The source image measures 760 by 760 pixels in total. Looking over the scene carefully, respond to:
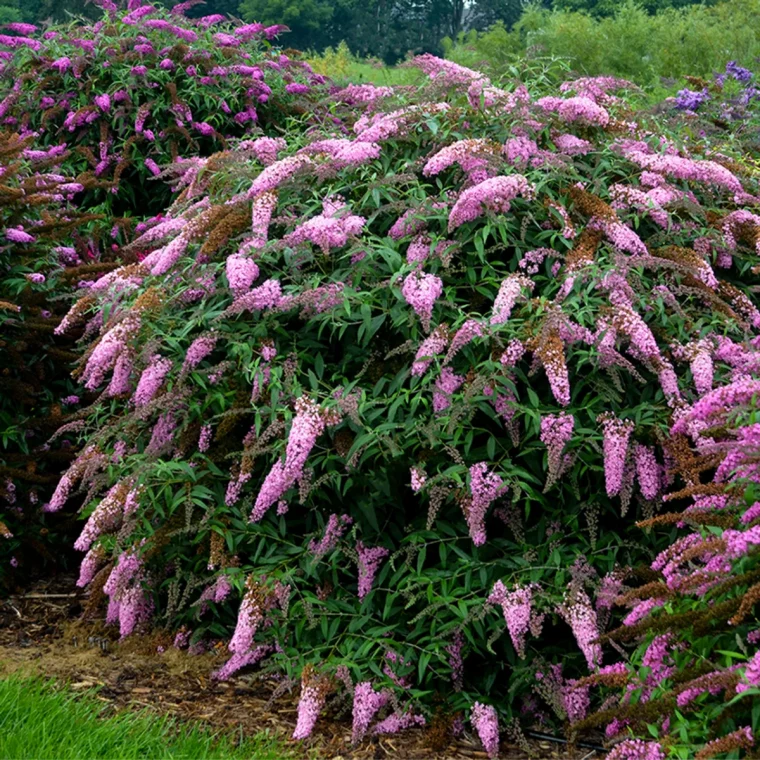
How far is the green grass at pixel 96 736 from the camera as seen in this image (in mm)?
3443

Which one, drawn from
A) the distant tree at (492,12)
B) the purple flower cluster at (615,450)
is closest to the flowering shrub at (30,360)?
the purple flower cluster at (615,450)

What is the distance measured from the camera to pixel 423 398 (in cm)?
391

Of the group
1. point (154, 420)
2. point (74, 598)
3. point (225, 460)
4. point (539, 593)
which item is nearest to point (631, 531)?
point (539, 593)

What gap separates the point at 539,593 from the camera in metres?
3.70

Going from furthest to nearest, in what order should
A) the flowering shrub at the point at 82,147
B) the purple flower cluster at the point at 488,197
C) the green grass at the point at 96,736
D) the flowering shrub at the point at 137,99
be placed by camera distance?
the flowering shrub at the point at 137,99, the flowering shrub at the point at 82,147, the purple flower cluster at the point at 488,197, the green grass at the point at 96,736

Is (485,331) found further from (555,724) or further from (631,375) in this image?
(555,724)

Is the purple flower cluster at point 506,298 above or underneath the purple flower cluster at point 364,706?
above

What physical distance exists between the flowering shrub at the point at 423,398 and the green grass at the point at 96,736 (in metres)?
0.30

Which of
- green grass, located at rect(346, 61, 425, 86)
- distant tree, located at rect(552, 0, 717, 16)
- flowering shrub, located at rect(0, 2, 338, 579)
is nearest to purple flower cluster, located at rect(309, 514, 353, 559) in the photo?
flowering shrub, located at rect(0, 2, 338, 579)

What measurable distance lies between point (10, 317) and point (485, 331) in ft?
9.11

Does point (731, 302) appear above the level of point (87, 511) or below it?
above

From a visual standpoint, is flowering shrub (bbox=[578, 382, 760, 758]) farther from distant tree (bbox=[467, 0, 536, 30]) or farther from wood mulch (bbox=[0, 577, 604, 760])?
distant tree (bbox=[467, 0, 536, 30])

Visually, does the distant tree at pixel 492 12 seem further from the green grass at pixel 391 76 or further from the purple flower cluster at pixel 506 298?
the purple flower cluster at pixel 506 298

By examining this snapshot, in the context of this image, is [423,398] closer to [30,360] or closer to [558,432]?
[558,432]
